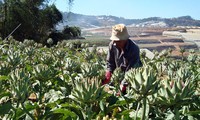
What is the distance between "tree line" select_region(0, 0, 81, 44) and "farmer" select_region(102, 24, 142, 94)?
79.2 feet

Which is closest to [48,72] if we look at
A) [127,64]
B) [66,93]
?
[66,93]

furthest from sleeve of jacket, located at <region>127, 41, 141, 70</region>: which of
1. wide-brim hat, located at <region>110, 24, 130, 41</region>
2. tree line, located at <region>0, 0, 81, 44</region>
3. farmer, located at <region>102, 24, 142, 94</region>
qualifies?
tree line, located at <region>0, 0, 81, 44</region>

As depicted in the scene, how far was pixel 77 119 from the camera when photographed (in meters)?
3.42

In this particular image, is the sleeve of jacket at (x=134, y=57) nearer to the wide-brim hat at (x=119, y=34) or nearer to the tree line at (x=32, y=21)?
the wide-brim hat at (x=119, y=34)

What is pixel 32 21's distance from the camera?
34125 mm

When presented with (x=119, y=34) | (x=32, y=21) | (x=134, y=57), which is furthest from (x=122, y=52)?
(x=32, y=21)

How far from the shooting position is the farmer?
250 inches

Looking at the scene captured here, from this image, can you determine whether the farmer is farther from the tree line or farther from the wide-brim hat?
the tree line

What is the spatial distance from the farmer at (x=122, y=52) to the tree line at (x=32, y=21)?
24.1m

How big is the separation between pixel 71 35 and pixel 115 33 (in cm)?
3173

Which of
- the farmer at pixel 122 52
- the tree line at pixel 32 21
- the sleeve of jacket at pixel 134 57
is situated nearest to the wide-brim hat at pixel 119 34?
the farmer at pixel 122 52

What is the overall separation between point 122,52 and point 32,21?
28.4 metres

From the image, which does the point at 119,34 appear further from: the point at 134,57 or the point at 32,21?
the point at 32,21

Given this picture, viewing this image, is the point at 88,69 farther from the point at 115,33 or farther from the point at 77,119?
the point at 77,119
